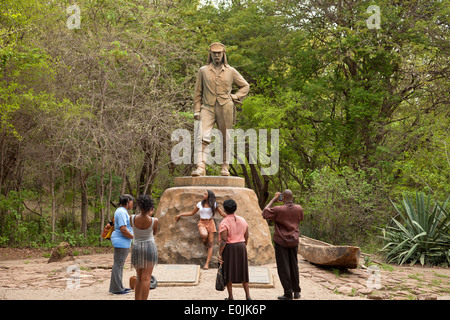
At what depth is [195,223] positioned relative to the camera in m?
8.48

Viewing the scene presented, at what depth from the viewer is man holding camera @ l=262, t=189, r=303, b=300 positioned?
5.98 meters

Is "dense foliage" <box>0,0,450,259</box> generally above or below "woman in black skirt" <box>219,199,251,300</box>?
above

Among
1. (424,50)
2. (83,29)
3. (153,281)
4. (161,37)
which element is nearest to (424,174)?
(424,50)

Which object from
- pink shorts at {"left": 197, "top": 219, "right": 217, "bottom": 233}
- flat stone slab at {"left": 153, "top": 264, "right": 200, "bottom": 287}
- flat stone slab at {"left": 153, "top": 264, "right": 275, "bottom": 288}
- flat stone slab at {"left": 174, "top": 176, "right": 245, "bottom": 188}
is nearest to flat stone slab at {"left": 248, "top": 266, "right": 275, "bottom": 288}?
flat stone slab at {"left": 153, "top": 264, "right": 275, "bottom": 288}

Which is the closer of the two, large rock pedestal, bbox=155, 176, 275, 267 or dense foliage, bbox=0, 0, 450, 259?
large rock pedestal, bbox=155, 176, 275, 267

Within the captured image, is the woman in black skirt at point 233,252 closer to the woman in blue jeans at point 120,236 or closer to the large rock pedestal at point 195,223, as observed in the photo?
the woman in blue jeans at point 120,236

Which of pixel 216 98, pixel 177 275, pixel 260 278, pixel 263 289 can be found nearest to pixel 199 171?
pixel 216 98

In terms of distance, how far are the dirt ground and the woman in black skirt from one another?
631mm

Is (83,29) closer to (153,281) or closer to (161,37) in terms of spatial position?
(161,37)

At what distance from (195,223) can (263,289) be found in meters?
2.20

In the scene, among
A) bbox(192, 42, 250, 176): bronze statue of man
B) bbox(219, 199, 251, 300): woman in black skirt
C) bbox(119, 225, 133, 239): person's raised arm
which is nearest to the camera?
bbox(219, 199, 251, 300): woman in black skirt

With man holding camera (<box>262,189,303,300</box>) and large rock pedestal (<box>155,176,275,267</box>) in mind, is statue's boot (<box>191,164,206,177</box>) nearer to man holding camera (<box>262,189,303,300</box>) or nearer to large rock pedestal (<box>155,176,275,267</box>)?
large rock pedestal (<box>155,176,275,267</box>)

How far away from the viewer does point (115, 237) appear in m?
6.03

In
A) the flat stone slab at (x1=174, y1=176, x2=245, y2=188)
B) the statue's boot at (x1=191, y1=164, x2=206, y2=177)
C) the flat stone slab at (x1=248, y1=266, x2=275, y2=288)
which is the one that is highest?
the statue's boot at (x1=191, y1=164, x2=206, y2=177)
